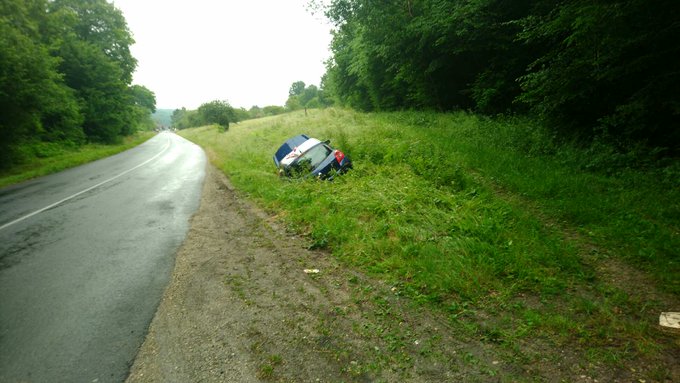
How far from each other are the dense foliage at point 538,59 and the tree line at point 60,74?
49.1ft

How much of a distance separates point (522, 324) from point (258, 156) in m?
12.0

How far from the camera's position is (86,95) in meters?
27.1

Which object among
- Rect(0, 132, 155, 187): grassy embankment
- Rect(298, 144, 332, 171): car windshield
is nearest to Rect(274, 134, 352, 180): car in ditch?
Rect(298, 144, 332, 171): car windshield

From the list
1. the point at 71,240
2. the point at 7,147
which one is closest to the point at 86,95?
the point at 7,147

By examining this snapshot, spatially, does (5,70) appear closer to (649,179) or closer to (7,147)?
(7,147)

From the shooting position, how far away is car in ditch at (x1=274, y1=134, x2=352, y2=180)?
9.16 metres

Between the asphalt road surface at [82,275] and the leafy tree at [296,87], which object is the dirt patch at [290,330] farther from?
the leafy tree at [296,87]

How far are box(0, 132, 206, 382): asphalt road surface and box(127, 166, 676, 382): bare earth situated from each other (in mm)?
367

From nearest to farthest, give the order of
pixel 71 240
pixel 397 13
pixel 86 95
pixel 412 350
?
1. pixel 412 350
2. pixel 71 240
3. pixel 397 13
4. pixel 86 95

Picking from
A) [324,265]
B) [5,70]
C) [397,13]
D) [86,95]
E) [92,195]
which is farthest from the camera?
[86,95]

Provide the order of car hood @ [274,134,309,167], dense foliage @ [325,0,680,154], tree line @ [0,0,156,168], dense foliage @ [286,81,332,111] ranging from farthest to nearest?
1. dense foliage @ [286,81,332,111]
2. tree line @ [0,0,156,168]
3. car hood @ [274,134,309,167]
4. dense foliage @ [325,0,680,154]

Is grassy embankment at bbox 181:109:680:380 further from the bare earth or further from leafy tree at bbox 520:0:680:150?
leafy tree at bbox 520:0:680:150

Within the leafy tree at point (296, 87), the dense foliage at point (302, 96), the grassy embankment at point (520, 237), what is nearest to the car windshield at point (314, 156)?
the grassy embankment at point (520, 237)

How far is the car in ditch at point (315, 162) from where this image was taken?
30.1ft
